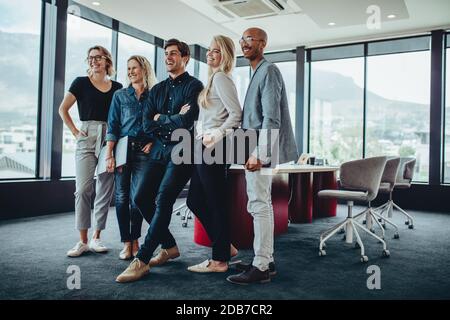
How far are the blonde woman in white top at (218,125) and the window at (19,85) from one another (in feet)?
11.4

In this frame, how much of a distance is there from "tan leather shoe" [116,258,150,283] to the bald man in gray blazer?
0.54 meters

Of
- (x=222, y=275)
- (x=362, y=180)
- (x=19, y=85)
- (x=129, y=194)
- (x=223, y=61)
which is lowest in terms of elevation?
(x=222, y=275)

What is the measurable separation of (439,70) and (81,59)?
601cm

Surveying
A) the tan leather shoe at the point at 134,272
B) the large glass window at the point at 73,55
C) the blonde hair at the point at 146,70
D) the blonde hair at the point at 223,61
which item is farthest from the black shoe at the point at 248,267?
the large glass window at the point at 73,55

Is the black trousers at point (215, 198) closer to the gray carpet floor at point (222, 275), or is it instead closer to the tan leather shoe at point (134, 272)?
the gray carpet floor at point (222, 275)

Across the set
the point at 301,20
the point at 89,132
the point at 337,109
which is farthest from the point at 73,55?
the point at 337,109

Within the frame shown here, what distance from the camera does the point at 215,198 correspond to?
2422mm

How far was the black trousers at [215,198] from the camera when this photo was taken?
2406 mm

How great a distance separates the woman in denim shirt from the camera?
2721mm

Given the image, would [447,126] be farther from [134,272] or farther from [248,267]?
[134,272]

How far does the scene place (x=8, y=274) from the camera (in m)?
2.44

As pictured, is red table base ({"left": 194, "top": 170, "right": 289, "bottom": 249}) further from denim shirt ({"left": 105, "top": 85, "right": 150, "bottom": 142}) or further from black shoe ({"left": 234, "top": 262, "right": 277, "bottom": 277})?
denim shirt ({"left": 105, "top": 85, "right": 150, "bottom": 142})

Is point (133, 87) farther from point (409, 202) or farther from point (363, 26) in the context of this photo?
point (409, 202)

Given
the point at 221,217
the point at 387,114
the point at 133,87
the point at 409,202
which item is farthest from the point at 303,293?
the point at 387,114
